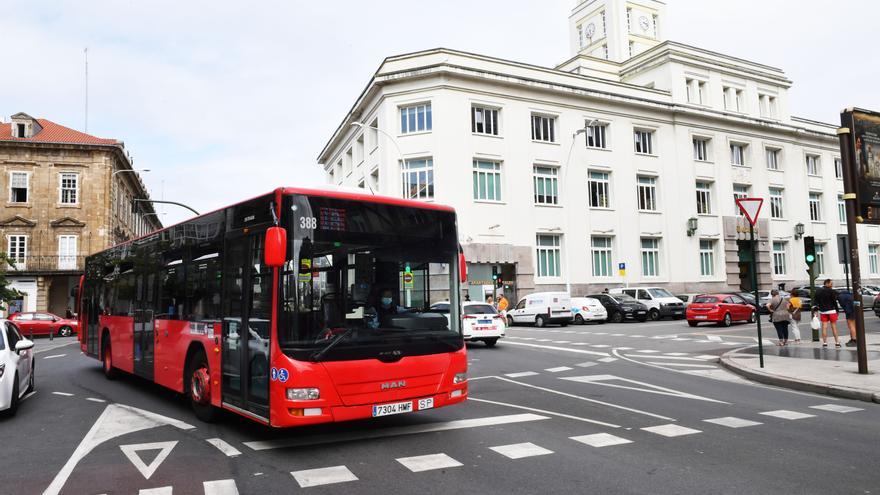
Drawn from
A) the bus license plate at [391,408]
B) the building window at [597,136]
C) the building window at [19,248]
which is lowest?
the bus license plate at [391,408]

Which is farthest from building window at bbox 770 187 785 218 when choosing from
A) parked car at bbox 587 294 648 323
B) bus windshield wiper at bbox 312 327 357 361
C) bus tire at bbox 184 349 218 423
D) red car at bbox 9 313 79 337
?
bus windshield wiper at bbox 312 327 357 361

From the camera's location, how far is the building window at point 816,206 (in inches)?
2102

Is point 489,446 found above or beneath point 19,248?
beneath

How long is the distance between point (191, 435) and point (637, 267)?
38.1m

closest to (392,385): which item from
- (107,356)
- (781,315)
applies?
(107,356)

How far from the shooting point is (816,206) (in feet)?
176

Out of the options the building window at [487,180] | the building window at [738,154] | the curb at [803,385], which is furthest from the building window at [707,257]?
the curb at [803,385]

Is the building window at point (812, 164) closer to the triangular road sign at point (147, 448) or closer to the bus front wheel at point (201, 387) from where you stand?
the bus front wheel at point (201, 387)

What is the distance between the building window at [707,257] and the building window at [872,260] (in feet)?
66.8

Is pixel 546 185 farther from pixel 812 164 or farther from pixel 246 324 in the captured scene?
pixel 246 324

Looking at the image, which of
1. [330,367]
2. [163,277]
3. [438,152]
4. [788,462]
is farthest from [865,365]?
[438,152]

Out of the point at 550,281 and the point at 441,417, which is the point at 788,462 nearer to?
the point at 441,417

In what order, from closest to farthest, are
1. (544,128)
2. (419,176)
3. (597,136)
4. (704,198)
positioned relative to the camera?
(419,176) < (544,128) < (597,136) < (704,198)

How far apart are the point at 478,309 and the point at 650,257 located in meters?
26.9
